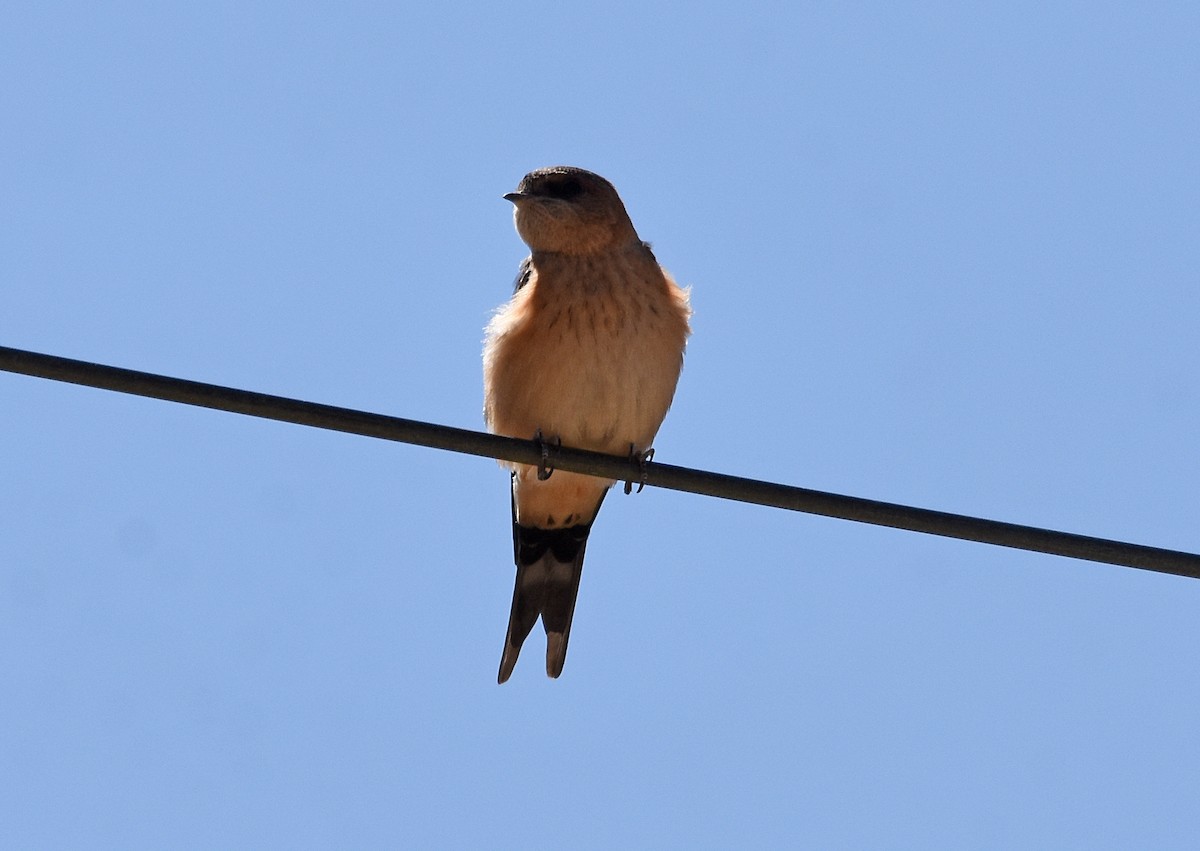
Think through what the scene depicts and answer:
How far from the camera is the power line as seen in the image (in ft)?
14.0

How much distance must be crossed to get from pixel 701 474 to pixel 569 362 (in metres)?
2.38

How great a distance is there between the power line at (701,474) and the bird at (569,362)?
93.1 inches

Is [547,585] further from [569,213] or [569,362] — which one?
[569,213]

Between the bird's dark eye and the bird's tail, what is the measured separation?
1.72m

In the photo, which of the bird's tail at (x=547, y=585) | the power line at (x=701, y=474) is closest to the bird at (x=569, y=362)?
the bird's tail at (x=547, y=585)

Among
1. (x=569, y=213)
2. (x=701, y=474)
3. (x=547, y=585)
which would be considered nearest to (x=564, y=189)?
(x=569, y=213)

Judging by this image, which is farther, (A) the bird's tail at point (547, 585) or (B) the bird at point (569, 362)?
(A) the bird's tail at point (547, 585)

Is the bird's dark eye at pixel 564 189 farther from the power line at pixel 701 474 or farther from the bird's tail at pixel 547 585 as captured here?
the power line at pixel 701 474

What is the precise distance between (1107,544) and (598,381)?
312 cm

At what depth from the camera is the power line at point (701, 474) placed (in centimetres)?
425

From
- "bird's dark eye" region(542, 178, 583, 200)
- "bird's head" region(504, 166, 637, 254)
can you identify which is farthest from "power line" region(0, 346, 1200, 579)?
"bird's dark eye" region(542, 178, 583, 200)

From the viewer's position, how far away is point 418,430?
4629 millimetres

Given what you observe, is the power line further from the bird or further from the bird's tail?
the bird's tail

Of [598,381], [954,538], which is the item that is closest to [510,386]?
[598,381]
